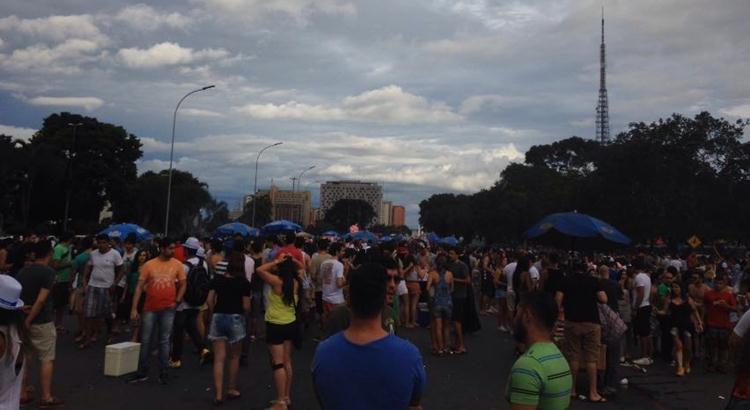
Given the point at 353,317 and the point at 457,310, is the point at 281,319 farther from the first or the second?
the point at 457,310

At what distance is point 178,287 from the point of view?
8211 mm

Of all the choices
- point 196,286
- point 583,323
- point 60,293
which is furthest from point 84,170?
point 583,323

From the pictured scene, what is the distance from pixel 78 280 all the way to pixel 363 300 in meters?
11.3

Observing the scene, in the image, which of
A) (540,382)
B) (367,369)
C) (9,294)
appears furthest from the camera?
(9,294)

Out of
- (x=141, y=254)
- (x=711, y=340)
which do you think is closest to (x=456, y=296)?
(x=711, y=340)

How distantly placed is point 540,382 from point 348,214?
11910 centimetres

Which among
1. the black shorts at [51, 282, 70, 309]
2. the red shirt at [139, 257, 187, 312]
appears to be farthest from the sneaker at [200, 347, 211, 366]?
the black shorts at [51, 282, 70, 309]

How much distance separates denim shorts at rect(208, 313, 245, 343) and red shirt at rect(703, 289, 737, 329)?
26.7 feet

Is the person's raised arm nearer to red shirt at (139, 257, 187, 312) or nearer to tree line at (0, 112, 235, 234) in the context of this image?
red shirt at (139, 257, 187, 312)

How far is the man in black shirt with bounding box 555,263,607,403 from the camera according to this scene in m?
7.90

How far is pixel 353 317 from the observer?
273 centimetres

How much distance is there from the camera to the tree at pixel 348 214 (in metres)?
121

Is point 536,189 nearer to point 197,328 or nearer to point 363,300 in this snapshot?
point 197,328

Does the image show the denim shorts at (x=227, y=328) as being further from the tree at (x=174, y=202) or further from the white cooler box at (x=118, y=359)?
the tree at (x=174, y=202)
